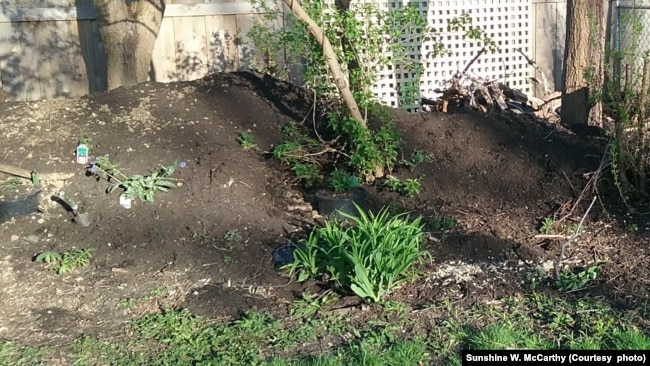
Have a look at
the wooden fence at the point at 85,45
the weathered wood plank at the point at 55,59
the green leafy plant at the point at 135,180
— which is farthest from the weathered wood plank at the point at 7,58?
the green leafy plant at the point at 135,180

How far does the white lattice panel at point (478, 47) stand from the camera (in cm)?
981

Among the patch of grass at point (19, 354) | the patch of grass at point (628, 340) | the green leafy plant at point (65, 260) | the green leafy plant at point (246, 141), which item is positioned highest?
the green leafy plant at point (246, 141)

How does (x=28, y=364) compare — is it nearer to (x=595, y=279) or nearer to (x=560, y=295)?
(x=560, y=295)

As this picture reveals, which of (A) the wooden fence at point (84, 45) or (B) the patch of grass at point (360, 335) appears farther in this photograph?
(A) the wooden fence at point (84, 45)

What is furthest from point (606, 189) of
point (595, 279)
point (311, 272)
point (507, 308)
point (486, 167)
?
point (311, 272)

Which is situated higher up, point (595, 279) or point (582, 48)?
point (582, 48)

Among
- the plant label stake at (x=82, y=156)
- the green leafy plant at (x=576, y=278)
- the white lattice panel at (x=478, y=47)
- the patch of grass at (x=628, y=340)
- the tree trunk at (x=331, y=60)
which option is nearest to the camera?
the patch of grass at (x=628, y=340)

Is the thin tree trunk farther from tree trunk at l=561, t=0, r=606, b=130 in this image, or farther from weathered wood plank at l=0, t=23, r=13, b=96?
weathered wood plank at l=0, t=23, r=13, b=96

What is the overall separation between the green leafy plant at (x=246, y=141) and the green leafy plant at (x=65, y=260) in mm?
1895

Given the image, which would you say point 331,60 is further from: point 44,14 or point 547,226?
point 44,14

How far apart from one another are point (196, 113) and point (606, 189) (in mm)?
3602

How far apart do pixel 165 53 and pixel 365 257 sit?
18.1 ft

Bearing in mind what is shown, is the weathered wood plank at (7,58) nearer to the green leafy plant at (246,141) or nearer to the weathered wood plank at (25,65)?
the weathered wood plank at (25,65)

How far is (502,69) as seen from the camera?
33.2 feet
